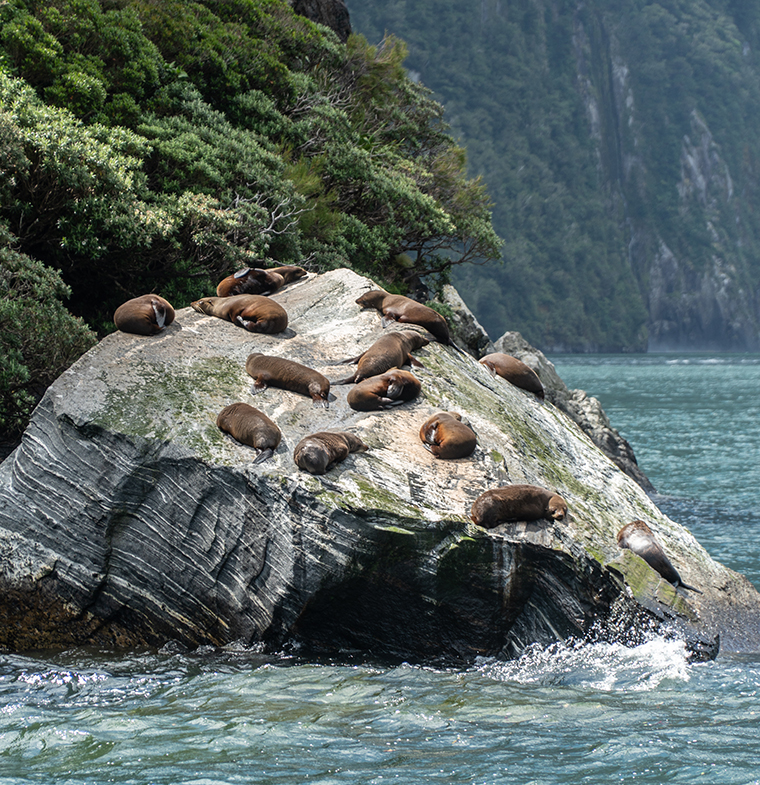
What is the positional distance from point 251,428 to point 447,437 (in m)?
2.06

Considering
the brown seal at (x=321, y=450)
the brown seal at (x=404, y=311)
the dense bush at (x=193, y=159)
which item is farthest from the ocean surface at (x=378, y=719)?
the dense bush at (x=193, y=159)

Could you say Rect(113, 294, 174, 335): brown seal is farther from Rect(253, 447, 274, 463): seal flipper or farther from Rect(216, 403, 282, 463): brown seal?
Rect(253, 447, 274, 463): seal flipper

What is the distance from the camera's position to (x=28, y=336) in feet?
35.1

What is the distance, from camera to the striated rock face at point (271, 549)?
7.30m

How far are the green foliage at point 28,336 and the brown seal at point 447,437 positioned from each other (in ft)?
18.3

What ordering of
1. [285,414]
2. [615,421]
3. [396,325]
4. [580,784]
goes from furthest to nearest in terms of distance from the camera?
[615,421]
[396,325]
[285,414]
[580,784]

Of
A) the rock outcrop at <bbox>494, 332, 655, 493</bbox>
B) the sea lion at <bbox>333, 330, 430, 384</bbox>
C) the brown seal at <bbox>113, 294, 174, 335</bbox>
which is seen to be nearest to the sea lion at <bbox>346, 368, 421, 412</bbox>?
the sea lion at <bbox>333, 330, 430, 384</bbox>

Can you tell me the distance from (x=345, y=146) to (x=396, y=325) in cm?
1111

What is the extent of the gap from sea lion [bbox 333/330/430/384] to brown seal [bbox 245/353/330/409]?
48cm

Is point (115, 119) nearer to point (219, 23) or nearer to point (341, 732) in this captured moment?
point (219, 23)

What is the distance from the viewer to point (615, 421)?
121 ft

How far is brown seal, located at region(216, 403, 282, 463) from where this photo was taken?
25.0ft

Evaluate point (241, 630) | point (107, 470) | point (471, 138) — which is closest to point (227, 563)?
point (241, 630)

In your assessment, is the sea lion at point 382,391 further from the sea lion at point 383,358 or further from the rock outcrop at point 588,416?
the rock outcrop at point 588,416
